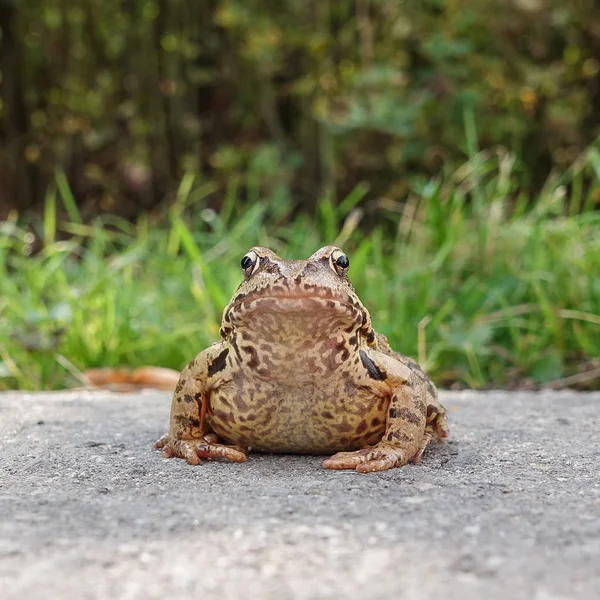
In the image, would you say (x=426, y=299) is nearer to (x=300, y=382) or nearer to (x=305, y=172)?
(x=300, y=382)

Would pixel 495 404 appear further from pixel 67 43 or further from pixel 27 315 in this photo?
pixel 67 43

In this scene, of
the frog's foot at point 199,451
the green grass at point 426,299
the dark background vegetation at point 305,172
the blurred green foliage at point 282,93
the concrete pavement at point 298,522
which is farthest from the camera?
the blurred green foliage at point 282,93

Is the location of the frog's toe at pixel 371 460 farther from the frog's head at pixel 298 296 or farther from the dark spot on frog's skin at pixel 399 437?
the frog's head at pixel 298 296

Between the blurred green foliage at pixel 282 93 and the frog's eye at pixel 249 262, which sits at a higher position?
the blurred green foliage at pixel 282 93

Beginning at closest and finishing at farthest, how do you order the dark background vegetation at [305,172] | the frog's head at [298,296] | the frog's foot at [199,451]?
the frog's head at [298,296], the frog's foot at [199,451], the dark background vegetation at [305,172]

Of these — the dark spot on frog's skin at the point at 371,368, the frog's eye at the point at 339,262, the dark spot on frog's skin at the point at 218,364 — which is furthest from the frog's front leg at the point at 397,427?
the dark spot on frog's skin at the point at 218,364

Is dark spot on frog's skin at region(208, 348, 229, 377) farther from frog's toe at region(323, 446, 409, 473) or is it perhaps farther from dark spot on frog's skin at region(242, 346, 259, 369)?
frog's toe at region(323, 446, 409, 473)

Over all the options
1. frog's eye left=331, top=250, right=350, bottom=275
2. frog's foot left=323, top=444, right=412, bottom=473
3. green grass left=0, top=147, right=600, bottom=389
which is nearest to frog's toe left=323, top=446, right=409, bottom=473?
frog's foot left=323, top=444, right=412, bottom=473

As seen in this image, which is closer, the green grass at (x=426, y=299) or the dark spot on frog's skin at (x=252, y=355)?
the dark spot on frog's skin at (x=252, y=355)
